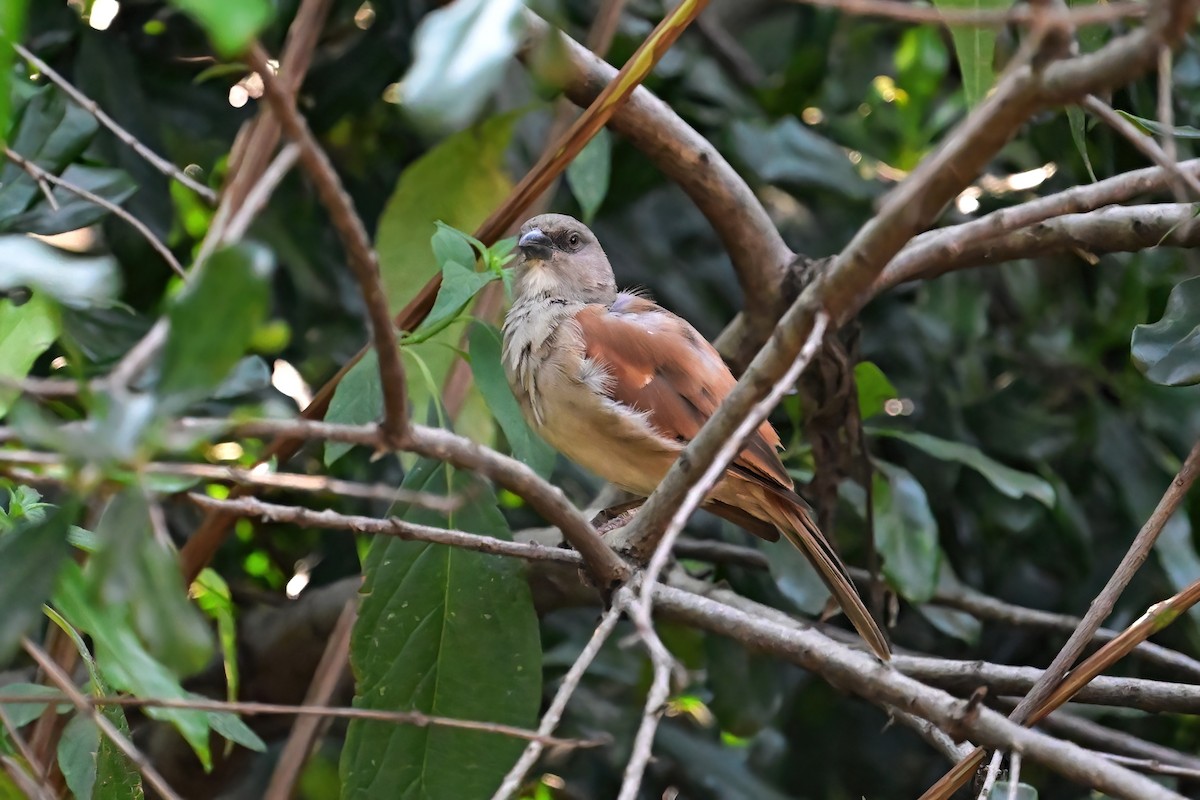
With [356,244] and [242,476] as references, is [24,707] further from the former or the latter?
[356,244]

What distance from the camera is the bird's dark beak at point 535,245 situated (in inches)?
138

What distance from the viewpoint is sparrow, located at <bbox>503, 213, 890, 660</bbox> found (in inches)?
117

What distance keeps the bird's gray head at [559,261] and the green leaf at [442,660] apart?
117 centimetres

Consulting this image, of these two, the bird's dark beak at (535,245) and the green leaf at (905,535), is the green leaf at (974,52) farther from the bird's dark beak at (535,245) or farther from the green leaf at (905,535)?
the bird's dark beak at (535,245)

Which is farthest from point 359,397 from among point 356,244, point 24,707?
point 356,244

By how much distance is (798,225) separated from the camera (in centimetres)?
420

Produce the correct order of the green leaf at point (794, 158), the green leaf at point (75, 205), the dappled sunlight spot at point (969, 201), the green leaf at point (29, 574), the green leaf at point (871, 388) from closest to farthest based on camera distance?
1. the green leaf at point (29, 574)
2. the green leaf at point (75, 205)
3. the green leaf at point (871, 388)
4. the green leaf at point (794, 158)
5. the dappled sunlight spot at point (969, 201)

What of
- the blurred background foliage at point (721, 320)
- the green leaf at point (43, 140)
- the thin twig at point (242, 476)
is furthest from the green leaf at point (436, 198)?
the thin twig at point (242, 476)

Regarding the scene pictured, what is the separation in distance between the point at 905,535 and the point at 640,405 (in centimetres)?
76

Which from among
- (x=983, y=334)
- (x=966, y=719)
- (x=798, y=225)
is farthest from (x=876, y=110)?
(x=966, y=719)

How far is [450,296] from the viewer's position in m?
2.06

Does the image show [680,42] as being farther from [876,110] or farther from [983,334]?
[983,334]

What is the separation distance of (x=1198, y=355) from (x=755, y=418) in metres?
1.10

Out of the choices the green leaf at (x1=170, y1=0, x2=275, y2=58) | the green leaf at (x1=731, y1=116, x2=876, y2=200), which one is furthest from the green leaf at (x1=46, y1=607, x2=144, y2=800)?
the green leaf at (x1=731, y1=116, x2=876, y2=200)
